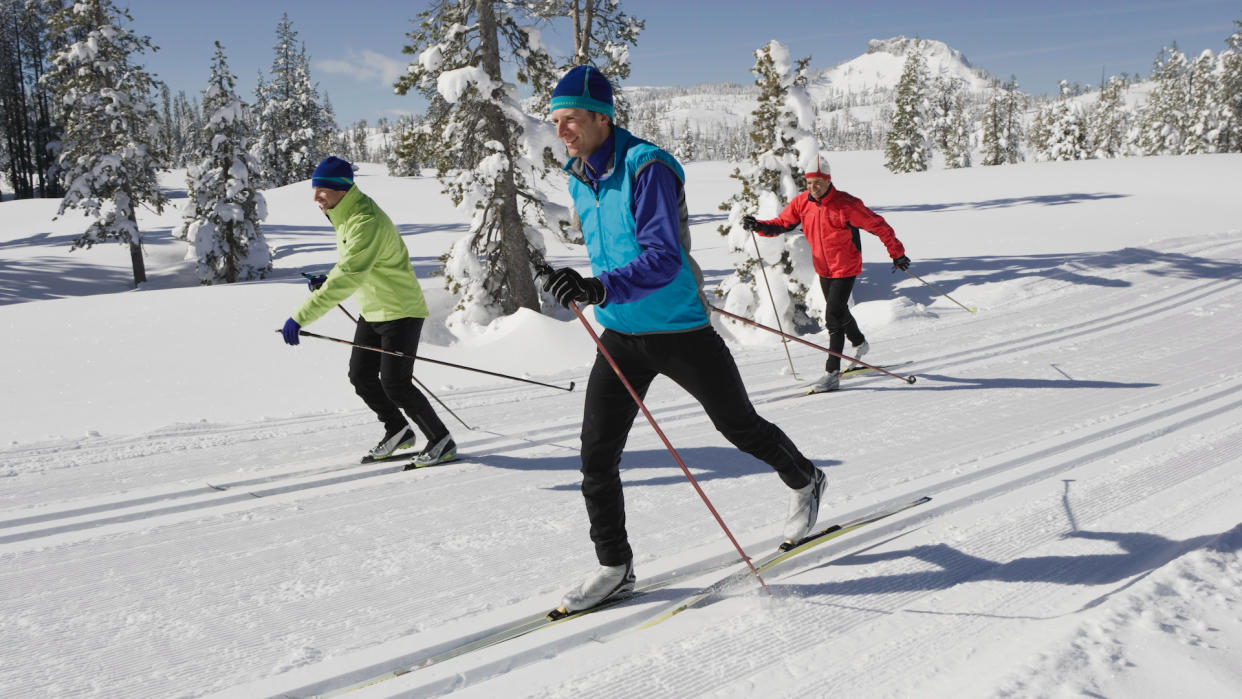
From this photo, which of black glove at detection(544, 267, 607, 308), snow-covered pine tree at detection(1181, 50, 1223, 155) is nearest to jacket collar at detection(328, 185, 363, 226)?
black glove at detection(544, 267, 607, 308)

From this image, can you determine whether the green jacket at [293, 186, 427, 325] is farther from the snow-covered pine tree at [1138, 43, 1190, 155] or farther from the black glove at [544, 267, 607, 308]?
the snow-covered pine tree at [1138, 43, 1190, 155]

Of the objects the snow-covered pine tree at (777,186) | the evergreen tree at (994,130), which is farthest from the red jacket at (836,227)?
the evergreen tree at (994,130)

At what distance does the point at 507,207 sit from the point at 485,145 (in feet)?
3.62

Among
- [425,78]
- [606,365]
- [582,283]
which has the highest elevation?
[425,78]

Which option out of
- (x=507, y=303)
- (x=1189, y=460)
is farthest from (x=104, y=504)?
(x=507, y=303)

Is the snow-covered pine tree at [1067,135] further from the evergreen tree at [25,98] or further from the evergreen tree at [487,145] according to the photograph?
the evergreen tree at [25,98]

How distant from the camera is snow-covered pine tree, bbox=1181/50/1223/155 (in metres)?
52.5

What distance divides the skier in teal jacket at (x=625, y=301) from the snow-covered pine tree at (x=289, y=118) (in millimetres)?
55013

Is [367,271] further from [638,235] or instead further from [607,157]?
[638,235]

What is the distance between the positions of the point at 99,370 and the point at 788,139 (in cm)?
1113

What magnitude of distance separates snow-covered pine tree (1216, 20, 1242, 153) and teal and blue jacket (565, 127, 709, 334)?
65.8m

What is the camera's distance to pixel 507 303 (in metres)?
13.0

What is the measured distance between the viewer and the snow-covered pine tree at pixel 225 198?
2548 centimetres

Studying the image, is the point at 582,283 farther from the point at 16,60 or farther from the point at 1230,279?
the point at 16,60
